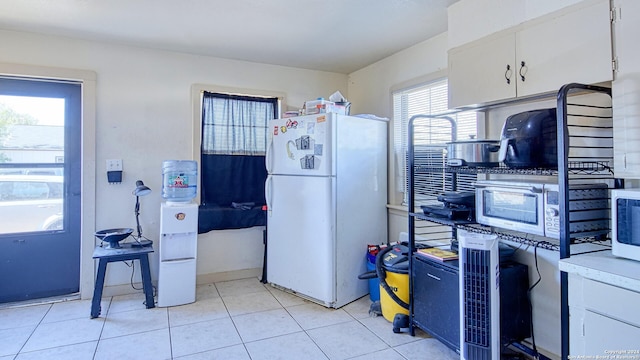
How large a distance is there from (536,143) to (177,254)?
9.25ft

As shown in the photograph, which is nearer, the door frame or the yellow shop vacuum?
the yellow shop vacuum

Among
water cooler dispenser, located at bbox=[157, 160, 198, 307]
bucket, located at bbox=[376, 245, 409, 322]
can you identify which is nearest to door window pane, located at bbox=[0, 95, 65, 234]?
water cooler dispenser, located at bbox=[157, 160, 198, 307]

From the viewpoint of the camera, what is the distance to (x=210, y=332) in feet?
8.48

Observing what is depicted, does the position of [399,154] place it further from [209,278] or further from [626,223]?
[209,278]

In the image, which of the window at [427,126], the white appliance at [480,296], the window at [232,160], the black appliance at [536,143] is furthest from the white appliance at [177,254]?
the black appliance at [536,143]

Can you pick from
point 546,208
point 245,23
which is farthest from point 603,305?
point 245,23

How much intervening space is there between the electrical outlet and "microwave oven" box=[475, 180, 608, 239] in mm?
3050

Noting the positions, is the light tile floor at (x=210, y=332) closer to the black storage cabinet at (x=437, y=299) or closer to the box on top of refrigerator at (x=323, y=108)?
the black storage cabinet at (x=437, y=299)

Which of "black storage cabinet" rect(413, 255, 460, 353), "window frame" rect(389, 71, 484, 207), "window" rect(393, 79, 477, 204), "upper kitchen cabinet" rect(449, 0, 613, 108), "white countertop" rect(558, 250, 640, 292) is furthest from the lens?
"window frame" rect(389, 71, 484, 207)

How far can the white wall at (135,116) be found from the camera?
124 inches

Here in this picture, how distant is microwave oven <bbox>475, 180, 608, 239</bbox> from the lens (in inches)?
67.7

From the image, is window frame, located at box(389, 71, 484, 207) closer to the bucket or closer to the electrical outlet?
the bucket

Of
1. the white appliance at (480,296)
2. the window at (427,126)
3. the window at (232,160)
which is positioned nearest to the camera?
the white appliance at (480,296)

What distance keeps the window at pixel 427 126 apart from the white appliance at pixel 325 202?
16 centimetres
